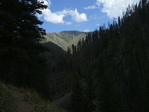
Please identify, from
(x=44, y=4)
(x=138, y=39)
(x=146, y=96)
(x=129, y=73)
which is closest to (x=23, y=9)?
(x=44, y=4)

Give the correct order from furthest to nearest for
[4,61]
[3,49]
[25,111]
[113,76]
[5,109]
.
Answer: [113,76], [4,61], [3,49], [25,111], [5,109]

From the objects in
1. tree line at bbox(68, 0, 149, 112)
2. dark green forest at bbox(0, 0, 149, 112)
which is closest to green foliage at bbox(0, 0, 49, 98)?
dark green forest at bbox(0, 0, 149, 112)

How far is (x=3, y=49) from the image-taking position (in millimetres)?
8234

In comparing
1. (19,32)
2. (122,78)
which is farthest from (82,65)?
(19,32)

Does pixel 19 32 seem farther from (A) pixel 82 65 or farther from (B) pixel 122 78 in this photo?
(A) pixel 82 65

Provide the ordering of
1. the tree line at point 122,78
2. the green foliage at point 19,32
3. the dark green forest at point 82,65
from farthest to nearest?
1. the tree line at point 122,78
2. the dark green forest at point 82,65
3. the green foliage at point 19,32

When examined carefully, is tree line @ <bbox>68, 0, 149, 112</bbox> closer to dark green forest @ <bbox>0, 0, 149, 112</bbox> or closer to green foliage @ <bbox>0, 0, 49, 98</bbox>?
dark green forest @ <bbox>0, 0, 149, 112</bbox>

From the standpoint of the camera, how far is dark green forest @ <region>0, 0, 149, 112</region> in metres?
9.71

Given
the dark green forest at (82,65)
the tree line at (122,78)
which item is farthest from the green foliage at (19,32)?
the tree line at (122,78)

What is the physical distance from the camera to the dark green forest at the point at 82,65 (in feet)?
31.9

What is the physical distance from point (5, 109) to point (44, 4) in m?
9.64

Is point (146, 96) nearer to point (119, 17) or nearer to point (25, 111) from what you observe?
point (25, 111)

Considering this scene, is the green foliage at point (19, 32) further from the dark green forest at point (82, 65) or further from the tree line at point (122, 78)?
the tree line at point (122, 78)

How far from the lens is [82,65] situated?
117438mm
